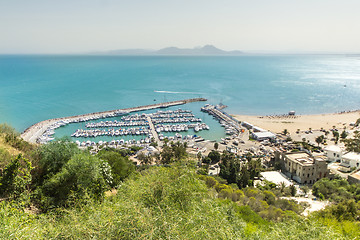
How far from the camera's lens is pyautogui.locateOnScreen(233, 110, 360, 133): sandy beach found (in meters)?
34.5

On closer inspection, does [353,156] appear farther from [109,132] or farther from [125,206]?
[109,132]

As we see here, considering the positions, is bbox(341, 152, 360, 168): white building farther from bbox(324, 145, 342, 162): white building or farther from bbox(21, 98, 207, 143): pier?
bbox(21, 98, 207, 143): pier

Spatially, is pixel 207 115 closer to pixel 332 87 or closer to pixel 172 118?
pixel 172 118

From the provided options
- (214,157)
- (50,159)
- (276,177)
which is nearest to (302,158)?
(276,177)

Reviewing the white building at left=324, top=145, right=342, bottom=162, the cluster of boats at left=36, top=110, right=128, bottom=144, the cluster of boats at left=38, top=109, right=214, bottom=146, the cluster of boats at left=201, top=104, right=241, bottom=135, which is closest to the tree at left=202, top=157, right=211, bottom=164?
the cluster of boats at left=38, top=109, right=214, bottom=146

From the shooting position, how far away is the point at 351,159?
20.9 metres

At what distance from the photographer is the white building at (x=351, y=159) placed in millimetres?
20734

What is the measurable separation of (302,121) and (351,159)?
1756 cm

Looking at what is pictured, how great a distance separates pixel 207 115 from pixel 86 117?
20.6 m

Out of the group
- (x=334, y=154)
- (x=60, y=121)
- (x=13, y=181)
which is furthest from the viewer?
(x=60, y=121)

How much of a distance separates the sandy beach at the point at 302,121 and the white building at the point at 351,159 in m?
10.9

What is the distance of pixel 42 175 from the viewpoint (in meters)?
9.12

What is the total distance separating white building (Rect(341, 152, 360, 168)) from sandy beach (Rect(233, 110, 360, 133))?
10.9 meters

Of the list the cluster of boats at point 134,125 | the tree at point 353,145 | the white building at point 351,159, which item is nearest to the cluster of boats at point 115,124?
the cluster of boats at point 134,125
